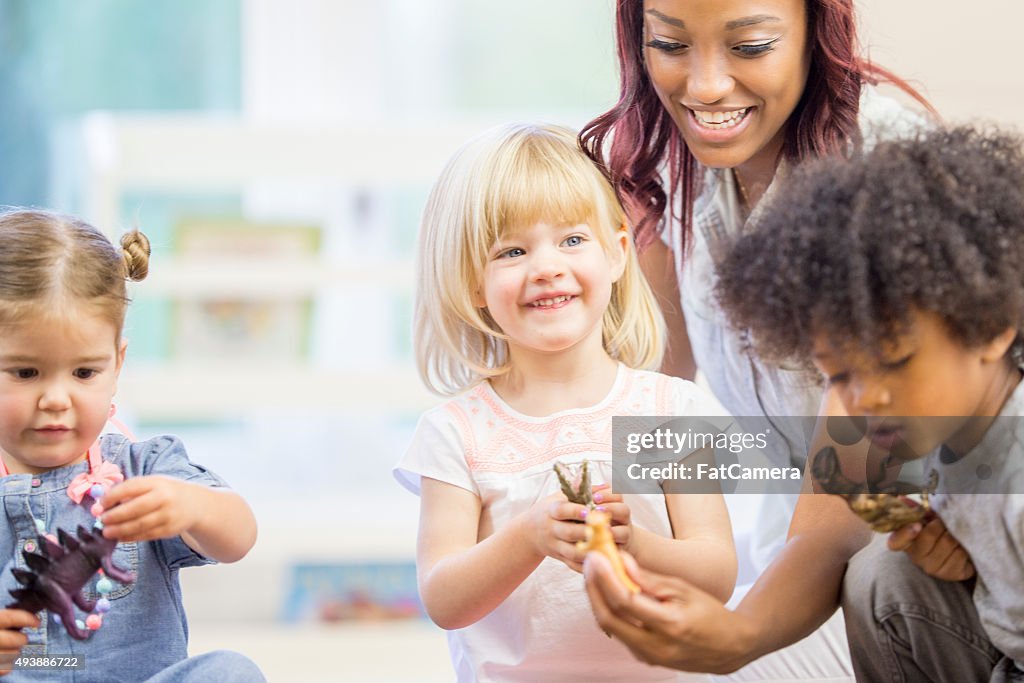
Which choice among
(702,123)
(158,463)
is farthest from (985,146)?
(158,463)

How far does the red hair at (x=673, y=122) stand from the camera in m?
1.38

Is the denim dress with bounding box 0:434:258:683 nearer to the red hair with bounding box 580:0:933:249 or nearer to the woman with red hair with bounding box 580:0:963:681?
the woman with red hair with bounding box 580:0:963:681

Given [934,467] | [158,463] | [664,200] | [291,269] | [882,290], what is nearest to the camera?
[882,290]

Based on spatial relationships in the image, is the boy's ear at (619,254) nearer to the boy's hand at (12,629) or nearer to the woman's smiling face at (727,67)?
the woman's smiling face at (727,67)

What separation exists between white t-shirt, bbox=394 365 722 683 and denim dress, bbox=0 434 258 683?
249 mm

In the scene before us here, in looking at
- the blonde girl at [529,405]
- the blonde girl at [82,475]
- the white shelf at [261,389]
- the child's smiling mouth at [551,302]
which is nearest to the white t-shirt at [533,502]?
the blonde girl at [529,405]

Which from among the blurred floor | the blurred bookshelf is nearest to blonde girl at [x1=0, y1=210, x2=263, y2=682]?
the blurred bookshelf

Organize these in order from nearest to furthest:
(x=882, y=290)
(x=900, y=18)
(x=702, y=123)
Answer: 1. (x=882, y=290)
2. (x=702, y=123)
3. (x=900, y=18)

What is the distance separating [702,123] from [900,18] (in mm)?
1151

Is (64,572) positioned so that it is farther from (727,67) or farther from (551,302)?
(727,67)

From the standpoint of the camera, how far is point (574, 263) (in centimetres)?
125

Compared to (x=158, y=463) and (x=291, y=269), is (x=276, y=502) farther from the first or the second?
(x=158, y=463)

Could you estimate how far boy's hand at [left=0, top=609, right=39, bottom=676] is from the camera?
1.06m

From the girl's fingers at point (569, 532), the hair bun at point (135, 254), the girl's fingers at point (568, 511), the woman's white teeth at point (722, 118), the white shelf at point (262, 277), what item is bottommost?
the girl's fingers at point (569, 532)
